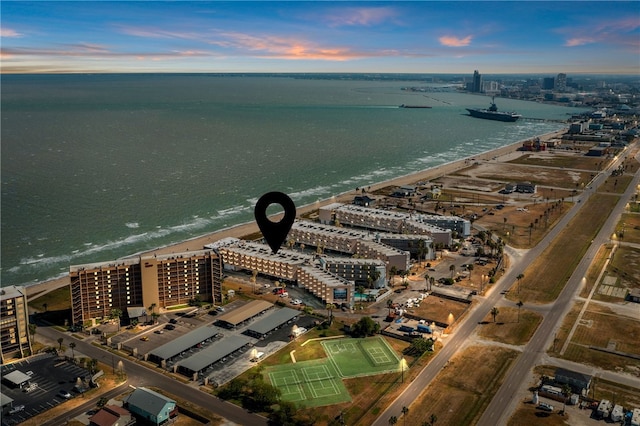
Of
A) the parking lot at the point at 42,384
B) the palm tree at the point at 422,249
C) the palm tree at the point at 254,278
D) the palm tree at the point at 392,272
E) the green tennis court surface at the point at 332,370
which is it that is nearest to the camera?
the parking lot at the point at 42,384

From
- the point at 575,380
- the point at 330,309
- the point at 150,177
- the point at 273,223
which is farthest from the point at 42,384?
the point at 150,177

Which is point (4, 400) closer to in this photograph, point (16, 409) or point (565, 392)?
point (16, 409)

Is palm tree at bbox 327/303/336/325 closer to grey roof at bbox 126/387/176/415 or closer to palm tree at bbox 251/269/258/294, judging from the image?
palm tree at bbox 251/269/258/294

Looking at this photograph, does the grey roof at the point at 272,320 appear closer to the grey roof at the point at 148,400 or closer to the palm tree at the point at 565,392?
the grey roof at the point at 148,400

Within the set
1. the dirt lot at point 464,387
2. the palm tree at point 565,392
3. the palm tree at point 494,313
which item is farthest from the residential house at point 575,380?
the palm tree at point 494,313

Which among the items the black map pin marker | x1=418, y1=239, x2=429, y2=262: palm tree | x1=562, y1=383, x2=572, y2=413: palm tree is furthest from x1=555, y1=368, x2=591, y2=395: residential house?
the black map pin marker

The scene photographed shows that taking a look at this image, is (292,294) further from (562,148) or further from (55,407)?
(562,148)
